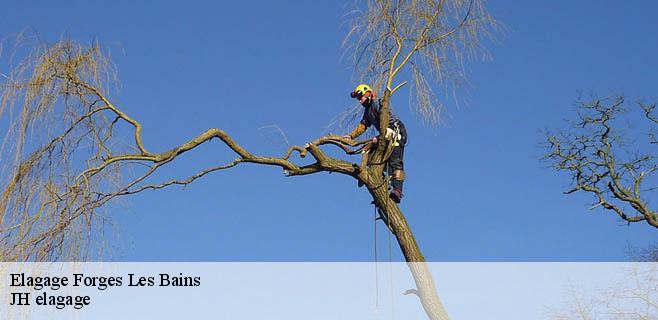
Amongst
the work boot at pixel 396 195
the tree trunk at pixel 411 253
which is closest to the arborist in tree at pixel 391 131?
the work boot at pixel 396 195

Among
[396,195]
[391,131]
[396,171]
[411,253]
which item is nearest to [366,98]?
[391,131]

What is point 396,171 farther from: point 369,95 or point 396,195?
point 369,95

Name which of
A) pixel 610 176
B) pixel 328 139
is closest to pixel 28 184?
pixel 328 139

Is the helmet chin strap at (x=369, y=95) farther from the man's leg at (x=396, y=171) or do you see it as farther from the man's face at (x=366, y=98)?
the man's leg at (x=396, y=171)

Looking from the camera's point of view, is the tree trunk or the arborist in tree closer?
the tree trunk

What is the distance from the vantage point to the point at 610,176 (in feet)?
48.6

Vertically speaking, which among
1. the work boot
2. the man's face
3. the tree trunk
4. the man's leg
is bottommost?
the tree trunk

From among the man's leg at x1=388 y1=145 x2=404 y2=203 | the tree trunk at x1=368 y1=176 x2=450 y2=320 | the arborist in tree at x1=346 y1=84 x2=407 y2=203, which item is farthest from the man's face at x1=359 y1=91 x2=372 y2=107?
the tree trunk at x1=368 y1=176 x2=450 y2=320

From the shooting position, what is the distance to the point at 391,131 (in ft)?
21.2

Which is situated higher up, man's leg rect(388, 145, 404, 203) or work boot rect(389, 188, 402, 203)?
man's leg rect(388, 145, 404, 203)

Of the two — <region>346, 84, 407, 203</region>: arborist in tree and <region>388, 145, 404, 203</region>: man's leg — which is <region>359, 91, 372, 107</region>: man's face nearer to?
<region>346, 84, 407, 203</region>: arborist in tree

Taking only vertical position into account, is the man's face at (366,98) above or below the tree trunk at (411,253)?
above

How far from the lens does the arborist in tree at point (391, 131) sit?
643 cm

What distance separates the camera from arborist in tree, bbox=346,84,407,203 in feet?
21.1
